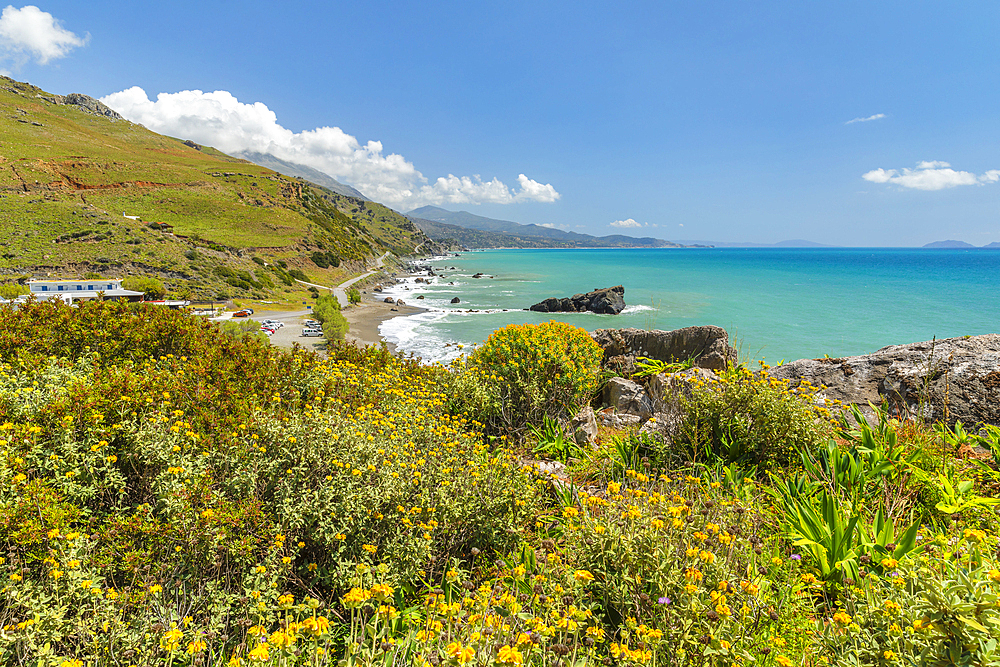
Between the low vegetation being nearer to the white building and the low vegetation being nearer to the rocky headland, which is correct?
the rocky headland

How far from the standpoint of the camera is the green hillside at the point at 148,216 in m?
53.2

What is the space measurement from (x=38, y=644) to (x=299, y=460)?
5.13 feet

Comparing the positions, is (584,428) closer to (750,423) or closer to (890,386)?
(750,423)

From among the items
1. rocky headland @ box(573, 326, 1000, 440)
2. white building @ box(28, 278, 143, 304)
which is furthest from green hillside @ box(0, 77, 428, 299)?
rocky headland @ box(573, 326, 1000, 440)

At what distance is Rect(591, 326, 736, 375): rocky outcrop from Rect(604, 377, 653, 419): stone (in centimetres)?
142

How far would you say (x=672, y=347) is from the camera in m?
10.5

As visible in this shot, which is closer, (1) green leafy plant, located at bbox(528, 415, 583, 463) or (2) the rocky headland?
(2) the rocky headland

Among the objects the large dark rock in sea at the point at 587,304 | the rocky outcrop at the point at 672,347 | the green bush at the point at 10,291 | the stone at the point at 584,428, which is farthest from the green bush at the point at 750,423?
the green bush at the point at 10,291

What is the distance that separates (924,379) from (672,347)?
16.4 feet

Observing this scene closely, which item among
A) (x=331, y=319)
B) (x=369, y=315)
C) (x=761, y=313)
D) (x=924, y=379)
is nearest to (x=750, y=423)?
(x=924, y=379)

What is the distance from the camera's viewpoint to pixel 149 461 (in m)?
3.18

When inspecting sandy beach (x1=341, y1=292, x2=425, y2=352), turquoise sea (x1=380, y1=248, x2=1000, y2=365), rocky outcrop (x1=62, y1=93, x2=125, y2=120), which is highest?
rocky outcrop (x1=62, y1=93, x2=125, y2=120)

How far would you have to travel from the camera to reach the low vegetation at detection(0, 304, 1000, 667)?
7.20 ft

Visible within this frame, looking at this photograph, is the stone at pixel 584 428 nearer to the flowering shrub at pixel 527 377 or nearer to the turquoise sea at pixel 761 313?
the flowering shrub at pixel 527 377
